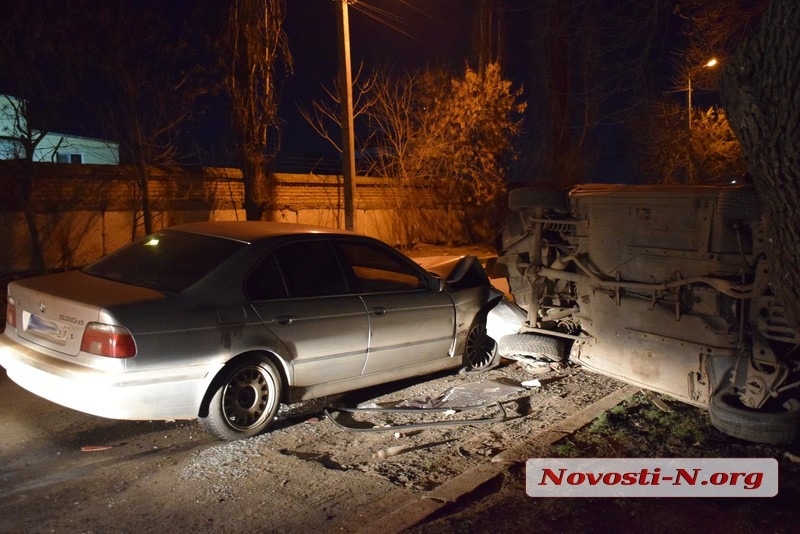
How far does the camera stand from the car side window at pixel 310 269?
17.2 ft

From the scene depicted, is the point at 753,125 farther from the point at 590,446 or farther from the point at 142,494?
the point at 142,494

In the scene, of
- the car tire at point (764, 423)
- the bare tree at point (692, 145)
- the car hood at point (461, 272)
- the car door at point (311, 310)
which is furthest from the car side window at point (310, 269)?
the bare tree at point (692, 145)

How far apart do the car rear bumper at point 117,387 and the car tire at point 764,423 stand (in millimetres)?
3513

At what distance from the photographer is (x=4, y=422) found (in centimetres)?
516

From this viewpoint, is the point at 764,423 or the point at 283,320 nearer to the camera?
the point at 764,423

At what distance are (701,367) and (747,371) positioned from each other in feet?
1.14

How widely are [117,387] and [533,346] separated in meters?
3.72

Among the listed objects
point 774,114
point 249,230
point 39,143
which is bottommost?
point 249,230

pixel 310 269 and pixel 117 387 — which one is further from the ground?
pixel 310 269

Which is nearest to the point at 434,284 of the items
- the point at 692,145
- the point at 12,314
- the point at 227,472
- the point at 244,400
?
the point at 244,400

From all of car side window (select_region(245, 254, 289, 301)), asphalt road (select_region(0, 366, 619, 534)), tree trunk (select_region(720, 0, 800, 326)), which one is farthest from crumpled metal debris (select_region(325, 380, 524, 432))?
tree trunk (select_region(720, 0, 800, 326))

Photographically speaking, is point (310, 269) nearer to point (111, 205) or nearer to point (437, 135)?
point (111, 205)

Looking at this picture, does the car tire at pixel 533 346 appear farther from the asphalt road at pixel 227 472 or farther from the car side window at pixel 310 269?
the car side window at pixel 310 269

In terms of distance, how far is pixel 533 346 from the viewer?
655 centimetres
